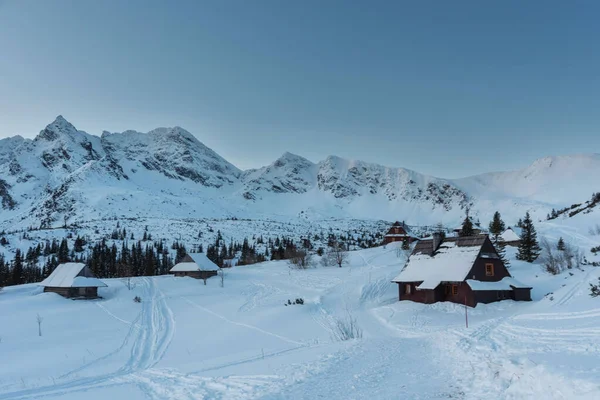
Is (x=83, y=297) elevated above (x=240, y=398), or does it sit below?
below

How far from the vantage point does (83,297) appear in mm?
50156

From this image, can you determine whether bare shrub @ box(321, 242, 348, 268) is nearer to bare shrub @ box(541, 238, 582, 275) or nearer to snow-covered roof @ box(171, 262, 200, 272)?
snow-covered roof @ box(171, 262, 200, 272)

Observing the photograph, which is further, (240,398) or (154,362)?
(154,362)

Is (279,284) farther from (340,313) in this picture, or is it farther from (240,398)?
(240,398)

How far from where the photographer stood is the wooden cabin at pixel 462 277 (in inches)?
1416

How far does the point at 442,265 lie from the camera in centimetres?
3912

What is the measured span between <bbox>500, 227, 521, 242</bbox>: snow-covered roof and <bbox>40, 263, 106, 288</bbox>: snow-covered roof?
62.8 meters

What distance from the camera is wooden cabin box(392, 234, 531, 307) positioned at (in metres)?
36.0

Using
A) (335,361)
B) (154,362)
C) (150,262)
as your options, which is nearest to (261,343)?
(154,362)

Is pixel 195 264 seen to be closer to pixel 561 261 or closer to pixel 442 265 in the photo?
pixel 442 265

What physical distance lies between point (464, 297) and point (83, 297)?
43.1m

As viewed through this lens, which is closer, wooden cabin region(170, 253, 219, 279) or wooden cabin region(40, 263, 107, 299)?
wooden cabin region(40, 263, 107, 299)

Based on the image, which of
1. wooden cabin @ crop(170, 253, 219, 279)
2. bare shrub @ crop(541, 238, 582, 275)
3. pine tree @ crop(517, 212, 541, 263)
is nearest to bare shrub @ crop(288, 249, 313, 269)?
wooden cabin @ crop(170, 253, 219, 279)

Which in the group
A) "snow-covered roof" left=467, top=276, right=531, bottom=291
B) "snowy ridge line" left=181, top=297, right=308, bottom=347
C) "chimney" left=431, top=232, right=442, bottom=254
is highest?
"chimney" left=431, top=232, right=442, bottom=254
